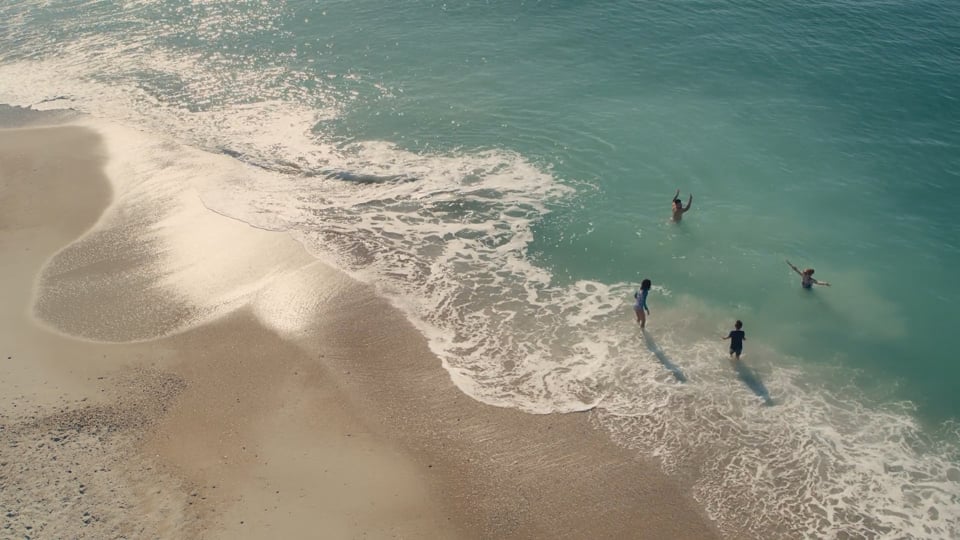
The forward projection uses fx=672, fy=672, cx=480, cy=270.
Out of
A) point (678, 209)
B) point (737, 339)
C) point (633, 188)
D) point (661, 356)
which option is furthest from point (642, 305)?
point (633, 188)

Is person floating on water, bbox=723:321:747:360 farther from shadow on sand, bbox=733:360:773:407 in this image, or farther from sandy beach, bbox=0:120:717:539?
sandy beach, bbox=0:120:717:539

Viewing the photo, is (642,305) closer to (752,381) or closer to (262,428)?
(752,381)

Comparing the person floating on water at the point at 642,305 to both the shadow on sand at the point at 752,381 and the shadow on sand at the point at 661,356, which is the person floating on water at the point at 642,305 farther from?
the shadow on sand at the point at 752,381

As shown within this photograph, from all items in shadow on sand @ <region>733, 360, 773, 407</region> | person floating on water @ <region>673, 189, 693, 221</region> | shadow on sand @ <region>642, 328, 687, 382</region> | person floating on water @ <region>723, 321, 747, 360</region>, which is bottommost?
shadow on sand @ <region>733, 360, 773, 407</region>

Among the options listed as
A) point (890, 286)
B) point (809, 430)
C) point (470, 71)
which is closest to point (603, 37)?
point (470, 71)

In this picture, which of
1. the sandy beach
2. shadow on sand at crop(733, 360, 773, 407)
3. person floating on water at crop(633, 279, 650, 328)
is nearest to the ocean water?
shadow on sand at crop(733, 360, 773, 407)

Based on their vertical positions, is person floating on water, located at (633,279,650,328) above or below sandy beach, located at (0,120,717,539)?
above

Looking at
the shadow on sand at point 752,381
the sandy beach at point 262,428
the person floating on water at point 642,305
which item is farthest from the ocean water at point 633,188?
the sandy beach at point 262,428
